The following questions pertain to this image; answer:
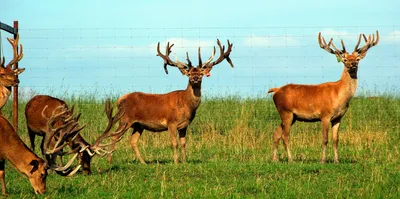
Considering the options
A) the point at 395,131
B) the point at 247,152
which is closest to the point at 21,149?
the point at 247,152

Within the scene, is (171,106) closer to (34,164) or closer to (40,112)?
(40,112)

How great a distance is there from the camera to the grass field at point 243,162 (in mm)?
9609

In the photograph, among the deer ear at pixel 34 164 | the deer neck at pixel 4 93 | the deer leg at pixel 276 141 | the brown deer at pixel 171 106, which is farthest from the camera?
the deer leg at pixel 276 141

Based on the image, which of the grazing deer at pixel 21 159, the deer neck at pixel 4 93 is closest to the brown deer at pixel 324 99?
the deer neck at pixel 4 93

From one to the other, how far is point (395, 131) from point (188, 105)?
6.90m

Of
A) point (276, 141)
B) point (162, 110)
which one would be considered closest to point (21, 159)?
point (162, 110)

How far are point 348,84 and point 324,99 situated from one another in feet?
1.79

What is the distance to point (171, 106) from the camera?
13656mm

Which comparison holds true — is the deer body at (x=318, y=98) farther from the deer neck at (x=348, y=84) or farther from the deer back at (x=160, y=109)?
the deer back at (x=160, y=109)

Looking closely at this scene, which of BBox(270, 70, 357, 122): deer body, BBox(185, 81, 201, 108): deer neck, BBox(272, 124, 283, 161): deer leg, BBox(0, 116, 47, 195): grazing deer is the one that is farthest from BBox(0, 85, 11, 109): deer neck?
BBox(270, 70, 357, 122): deer body

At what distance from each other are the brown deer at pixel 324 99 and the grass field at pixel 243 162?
0.66 metres

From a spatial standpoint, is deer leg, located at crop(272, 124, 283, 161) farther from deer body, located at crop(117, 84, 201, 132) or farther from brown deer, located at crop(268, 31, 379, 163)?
deer body, located at crop(117, 84, 201, 132)

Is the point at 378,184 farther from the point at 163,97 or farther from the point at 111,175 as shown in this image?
the point at 163,97

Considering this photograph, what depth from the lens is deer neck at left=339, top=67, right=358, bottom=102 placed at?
44.6 ft
